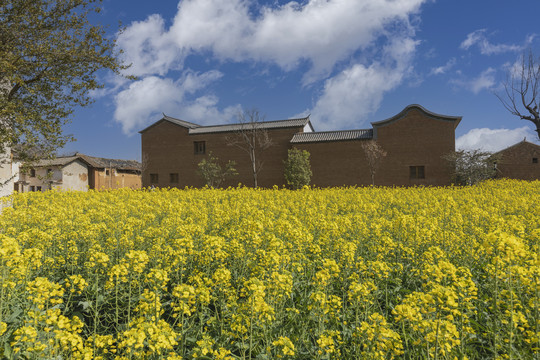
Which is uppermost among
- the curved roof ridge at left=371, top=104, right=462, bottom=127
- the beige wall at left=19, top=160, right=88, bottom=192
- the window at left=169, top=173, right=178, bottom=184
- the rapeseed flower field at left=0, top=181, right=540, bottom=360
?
the curved roof ridge at left=371, top=104, right=462, bottom=127

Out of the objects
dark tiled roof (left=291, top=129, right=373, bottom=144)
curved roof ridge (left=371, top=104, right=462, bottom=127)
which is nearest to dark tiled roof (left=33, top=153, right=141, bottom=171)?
dark tiled roof (left=291, top=129, right=373, bottom=144)

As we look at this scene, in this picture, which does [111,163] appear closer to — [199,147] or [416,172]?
[199,147]

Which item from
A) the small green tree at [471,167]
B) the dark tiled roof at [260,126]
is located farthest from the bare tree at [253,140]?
the small green tree at [471,167]

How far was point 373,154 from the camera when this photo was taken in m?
27.1

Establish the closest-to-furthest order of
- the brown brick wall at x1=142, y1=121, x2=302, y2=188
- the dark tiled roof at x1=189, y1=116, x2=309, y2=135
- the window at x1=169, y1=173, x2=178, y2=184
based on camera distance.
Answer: the brown brick wall at x1=142, y1=121, x2=302, y2=188, the dark tiled roof at x1=189, y1=116, x2=309, y2=135, the window at x1=169, y1=173, x2=178, y2=184

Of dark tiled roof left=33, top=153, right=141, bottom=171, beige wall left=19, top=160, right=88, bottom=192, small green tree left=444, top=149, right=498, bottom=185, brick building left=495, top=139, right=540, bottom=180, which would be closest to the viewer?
small green tree left=444, top=149, right=498, bottom=185

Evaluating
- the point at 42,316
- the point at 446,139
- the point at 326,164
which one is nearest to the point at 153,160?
the point at 326,164

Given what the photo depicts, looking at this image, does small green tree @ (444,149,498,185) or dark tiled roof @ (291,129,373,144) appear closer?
small green tree @ (444,149,498,185)

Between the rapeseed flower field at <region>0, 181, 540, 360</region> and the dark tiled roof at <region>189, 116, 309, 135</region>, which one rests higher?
the dark tiled roof at <region>189, 116, 309, 135</region>

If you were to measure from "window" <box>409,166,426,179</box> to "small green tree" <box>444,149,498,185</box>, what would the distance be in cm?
231

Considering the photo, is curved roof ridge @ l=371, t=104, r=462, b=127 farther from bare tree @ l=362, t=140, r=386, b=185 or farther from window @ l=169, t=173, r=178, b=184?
window @ l=169, t=173, r=178, b=184

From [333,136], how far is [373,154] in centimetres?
432

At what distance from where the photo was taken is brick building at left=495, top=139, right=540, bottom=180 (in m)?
32.0

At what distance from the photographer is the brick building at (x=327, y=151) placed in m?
27.3
